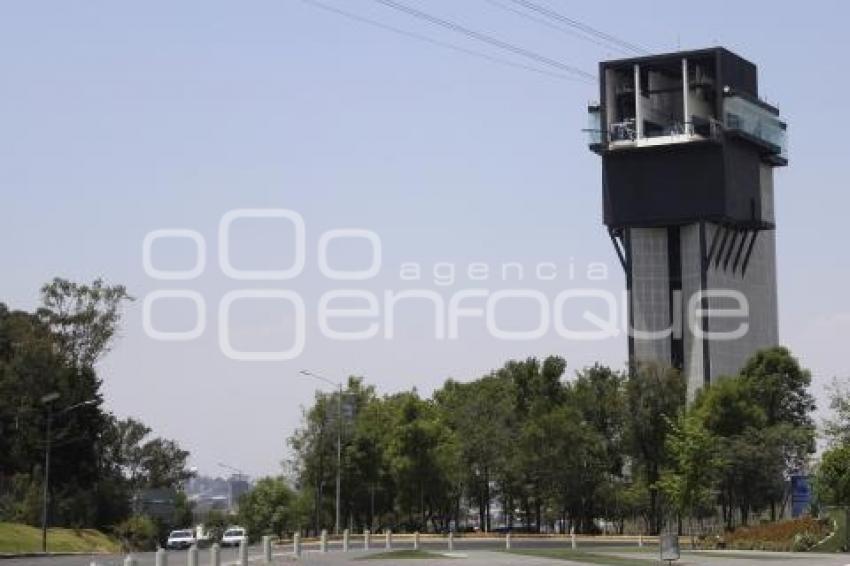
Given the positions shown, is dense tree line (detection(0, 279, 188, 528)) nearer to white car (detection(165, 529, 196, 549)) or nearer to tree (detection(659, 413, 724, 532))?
white car (detection(165, 529, 196, 549))

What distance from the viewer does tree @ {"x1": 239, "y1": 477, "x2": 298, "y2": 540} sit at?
13550 cm

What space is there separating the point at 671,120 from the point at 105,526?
213 feet

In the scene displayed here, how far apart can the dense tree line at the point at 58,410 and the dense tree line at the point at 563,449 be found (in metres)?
15.7

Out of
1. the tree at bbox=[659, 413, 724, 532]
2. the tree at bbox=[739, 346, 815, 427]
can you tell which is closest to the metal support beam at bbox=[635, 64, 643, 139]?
the tree at bbox=[739, 346, 815, 427]

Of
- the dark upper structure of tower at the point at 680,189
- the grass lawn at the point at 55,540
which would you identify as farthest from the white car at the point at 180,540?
the dark upper structure of tower at the point at 680,189

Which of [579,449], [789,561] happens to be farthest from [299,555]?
[579,449]

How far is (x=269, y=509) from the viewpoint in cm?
13988

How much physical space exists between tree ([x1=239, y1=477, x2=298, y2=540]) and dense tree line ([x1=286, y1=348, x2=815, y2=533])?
104 ft

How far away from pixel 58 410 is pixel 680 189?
61837mm

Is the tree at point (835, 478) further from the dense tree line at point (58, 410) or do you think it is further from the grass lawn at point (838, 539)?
the dense tree line at point (58, 410)

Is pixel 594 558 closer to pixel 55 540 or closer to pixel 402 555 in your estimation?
pixel 402 555

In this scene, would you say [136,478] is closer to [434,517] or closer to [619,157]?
[434,517]

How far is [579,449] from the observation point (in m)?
91.7

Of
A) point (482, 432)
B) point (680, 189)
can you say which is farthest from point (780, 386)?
point (680, 189)
